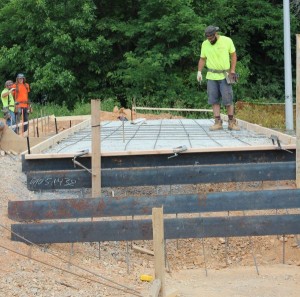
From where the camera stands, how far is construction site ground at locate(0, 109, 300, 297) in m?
5.46

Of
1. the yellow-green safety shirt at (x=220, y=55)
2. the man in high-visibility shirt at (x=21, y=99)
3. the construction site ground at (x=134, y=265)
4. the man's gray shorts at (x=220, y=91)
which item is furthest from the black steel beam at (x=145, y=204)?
the man in high-visibility shirt at (x=21, y=99)

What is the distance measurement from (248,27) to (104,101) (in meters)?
5.68

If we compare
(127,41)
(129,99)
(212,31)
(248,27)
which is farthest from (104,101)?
(212,31)

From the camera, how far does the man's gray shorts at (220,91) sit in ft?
31.3

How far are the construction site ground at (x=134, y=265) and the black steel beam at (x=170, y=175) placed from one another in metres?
0.61

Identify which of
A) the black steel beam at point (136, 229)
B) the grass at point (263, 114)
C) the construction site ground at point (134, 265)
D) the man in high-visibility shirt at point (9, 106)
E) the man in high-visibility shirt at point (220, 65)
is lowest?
the construction site ground at point (134, 265)

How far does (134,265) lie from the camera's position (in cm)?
677

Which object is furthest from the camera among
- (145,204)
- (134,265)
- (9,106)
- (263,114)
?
(263,114)

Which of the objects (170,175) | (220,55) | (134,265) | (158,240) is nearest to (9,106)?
(220,55)

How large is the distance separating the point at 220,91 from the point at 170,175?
2677mm

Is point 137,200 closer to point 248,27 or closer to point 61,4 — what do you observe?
point 61,4

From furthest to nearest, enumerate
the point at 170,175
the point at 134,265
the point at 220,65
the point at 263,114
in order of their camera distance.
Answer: the point at 263,114 < the point at 220,65 < the point at 170,175 < the point at 134,265

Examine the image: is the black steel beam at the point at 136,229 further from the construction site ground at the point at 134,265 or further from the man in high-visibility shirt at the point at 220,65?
the man in high-visibility shirt at the point at 220,65

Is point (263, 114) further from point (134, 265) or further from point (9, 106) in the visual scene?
point (134, 265)
